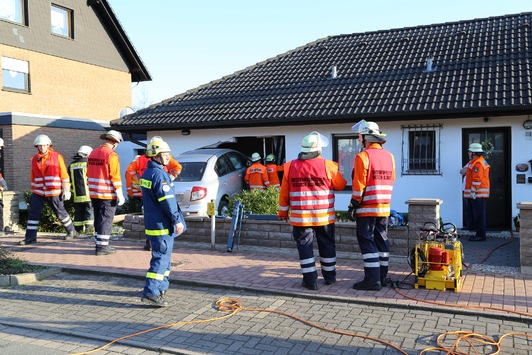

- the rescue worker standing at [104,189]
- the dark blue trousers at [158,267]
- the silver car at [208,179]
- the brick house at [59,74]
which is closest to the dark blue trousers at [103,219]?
the rescue worker standing at [104,189]

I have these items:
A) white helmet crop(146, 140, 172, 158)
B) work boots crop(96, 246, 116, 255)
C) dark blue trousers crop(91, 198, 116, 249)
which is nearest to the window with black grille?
dark blue trousers crop(91, 198, 116, 249)

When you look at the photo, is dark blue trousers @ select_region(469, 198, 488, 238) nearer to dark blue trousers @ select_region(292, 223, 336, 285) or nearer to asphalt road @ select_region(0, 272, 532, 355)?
dark blue trousers @ select_region(292, 223, 336, 285)

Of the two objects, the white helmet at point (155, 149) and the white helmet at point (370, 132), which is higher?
the white helmet at point (370, 132)

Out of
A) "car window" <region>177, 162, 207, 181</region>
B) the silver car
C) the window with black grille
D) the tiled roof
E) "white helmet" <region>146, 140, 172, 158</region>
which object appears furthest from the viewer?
the window with black grille

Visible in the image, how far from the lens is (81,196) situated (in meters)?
10.6

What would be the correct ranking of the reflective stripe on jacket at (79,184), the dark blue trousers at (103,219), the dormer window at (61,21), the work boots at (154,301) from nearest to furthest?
the work boots at (154,301) → the dark blue trousers at (103,219) → the reflective stripe on jacket at (79,184) → the dormer window at (61,21)

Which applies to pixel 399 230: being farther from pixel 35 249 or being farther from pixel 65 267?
pixel 35 249

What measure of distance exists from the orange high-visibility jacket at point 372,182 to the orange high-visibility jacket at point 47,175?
6324mm

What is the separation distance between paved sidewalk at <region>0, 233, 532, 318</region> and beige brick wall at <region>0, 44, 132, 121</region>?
36.7 ft

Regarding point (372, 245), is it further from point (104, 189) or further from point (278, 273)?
point (104, 189)

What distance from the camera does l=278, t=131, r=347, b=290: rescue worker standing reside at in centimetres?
636

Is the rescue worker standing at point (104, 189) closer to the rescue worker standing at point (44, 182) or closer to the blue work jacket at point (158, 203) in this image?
the rescue worker standing at point (44, 182)

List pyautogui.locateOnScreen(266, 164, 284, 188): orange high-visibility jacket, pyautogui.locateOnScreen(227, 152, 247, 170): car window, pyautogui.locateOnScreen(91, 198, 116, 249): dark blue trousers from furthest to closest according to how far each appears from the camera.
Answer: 1. pyautogui.locateOnScreen(227, 152, 247, 170): car window
2. pyautogui.locateOnScreen(266, 164, 284, 188): orange high-visibility jacket
3. pyautogui.locateOnScreen(91, 198, 116, 249): dark blue trousers

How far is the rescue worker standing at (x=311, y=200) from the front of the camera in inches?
250
